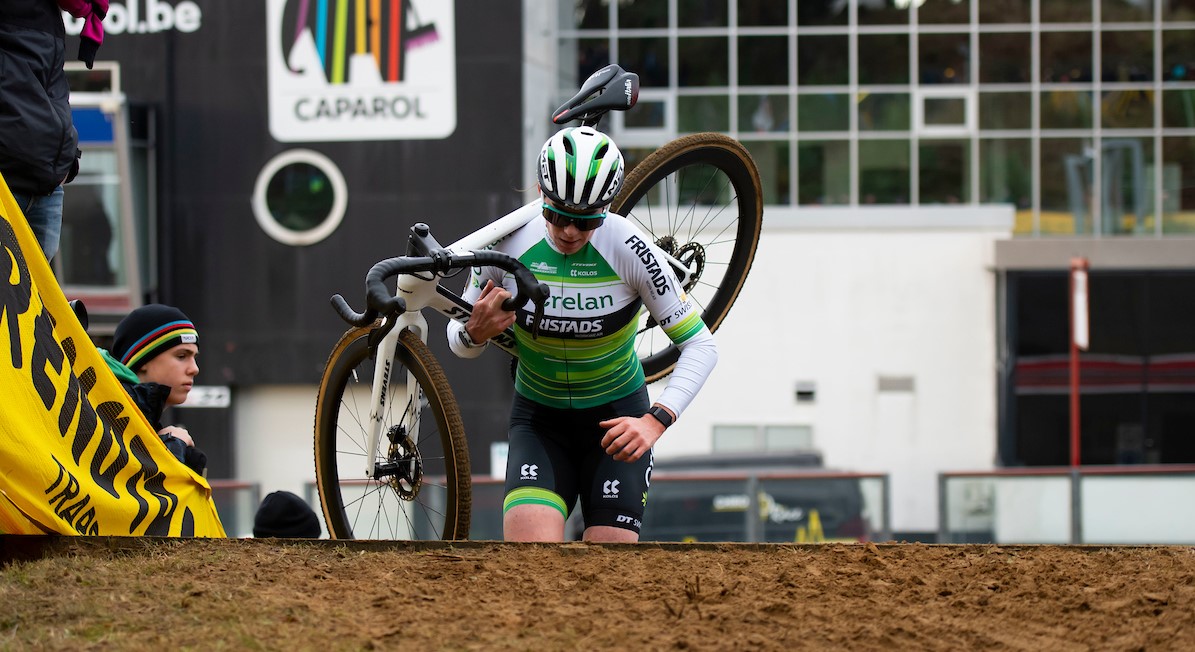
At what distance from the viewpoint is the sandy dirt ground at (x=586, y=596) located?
363 centimetres

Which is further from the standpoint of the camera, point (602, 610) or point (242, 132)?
point (242, 132)

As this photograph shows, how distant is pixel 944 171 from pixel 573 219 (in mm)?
22142

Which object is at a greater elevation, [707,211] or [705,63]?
[705,63]

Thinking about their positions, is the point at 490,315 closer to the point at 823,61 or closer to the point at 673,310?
the point at 673,310

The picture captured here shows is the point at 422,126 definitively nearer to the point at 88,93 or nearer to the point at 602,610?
the point at 88,93

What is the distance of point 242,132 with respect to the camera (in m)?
24.8

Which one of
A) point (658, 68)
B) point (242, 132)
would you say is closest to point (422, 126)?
point (242, 132)

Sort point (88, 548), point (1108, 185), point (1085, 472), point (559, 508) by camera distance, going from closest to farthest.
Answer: point (88, 548) → point (559, 508) → point (1085, 472) → point (1108, 185)

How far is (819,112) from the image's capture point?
26.3 meters

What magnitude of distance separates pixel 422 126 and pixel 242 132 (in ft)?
10.5

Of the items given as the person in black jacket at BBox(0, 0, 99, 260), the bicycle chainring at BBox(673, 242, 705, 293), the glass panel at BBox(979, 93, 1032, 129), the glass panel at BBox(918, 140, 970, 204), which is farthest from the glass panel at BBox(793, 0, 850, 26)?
the person in black jacket at BBox(0, 0, 99, 260)

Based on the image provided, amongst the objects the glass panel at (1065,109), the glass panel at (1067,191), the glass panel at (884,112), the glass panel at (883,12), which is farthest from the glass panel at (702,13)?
the glass panel at (1067,191)

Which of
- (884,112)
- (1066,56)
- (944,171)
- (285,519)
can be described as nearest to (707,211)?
(285,519)

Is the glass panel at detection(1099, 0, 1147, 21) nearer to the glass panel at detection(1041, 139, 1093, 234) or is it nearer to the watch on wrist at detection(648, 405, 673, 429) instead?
the glass panel at detection(1041, 139, 1093, 234)
